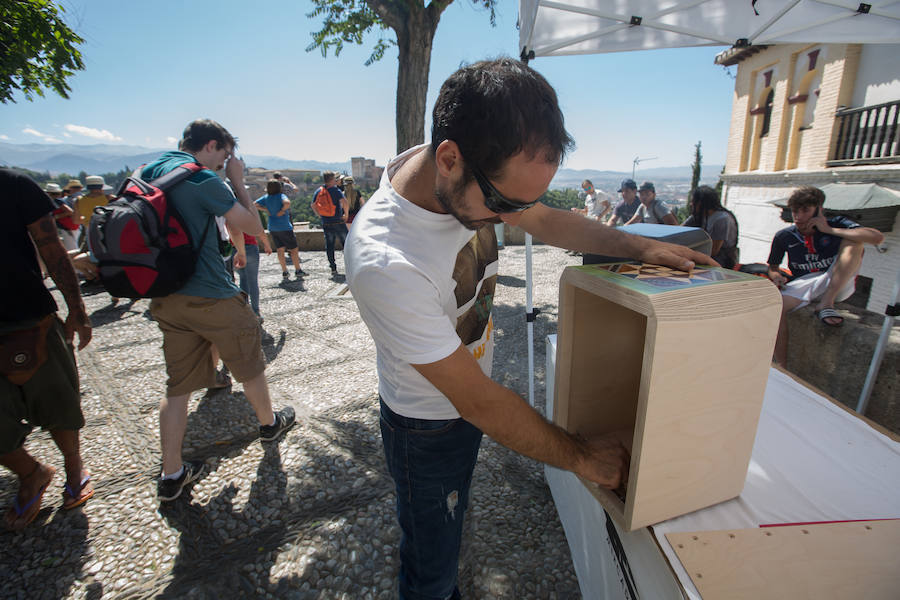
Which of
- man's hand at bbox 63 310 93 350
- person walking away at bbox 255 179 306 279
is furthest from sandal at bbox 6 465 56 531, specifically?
person walking away at bbox 255 179 306 279

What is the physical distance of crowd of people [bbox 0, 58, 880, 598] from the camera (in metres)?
0.97

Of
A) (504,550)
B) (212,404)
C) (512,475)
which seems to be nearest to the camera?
(504,550)

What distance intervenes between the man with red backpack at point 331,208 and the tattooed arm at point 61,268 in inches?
208

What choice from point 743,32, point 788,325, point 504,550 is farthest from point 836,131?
point 504,550

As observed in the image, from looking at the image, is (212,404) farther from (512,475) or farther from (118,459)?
(512,475)

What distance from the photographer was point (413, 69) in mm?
5527

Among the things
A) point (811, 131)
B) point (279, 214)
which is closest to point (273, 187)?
point (279, 214)

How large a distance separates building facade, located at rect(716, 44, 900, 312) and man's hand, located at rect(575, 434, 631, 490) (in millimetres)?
9107

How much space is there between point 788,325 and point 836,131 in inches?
336

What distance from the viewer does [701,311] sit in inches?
35.6

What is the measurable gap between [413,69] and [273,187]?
3.11 meters

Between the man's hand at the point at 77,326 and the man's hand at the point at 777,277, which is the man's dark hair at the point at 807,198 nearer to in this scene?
the man's hand at the point at 777,277

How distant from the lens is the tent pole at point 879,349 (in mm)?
2514

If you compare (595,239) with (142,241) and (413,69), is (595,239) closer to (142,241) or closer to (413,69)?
(142,241)
